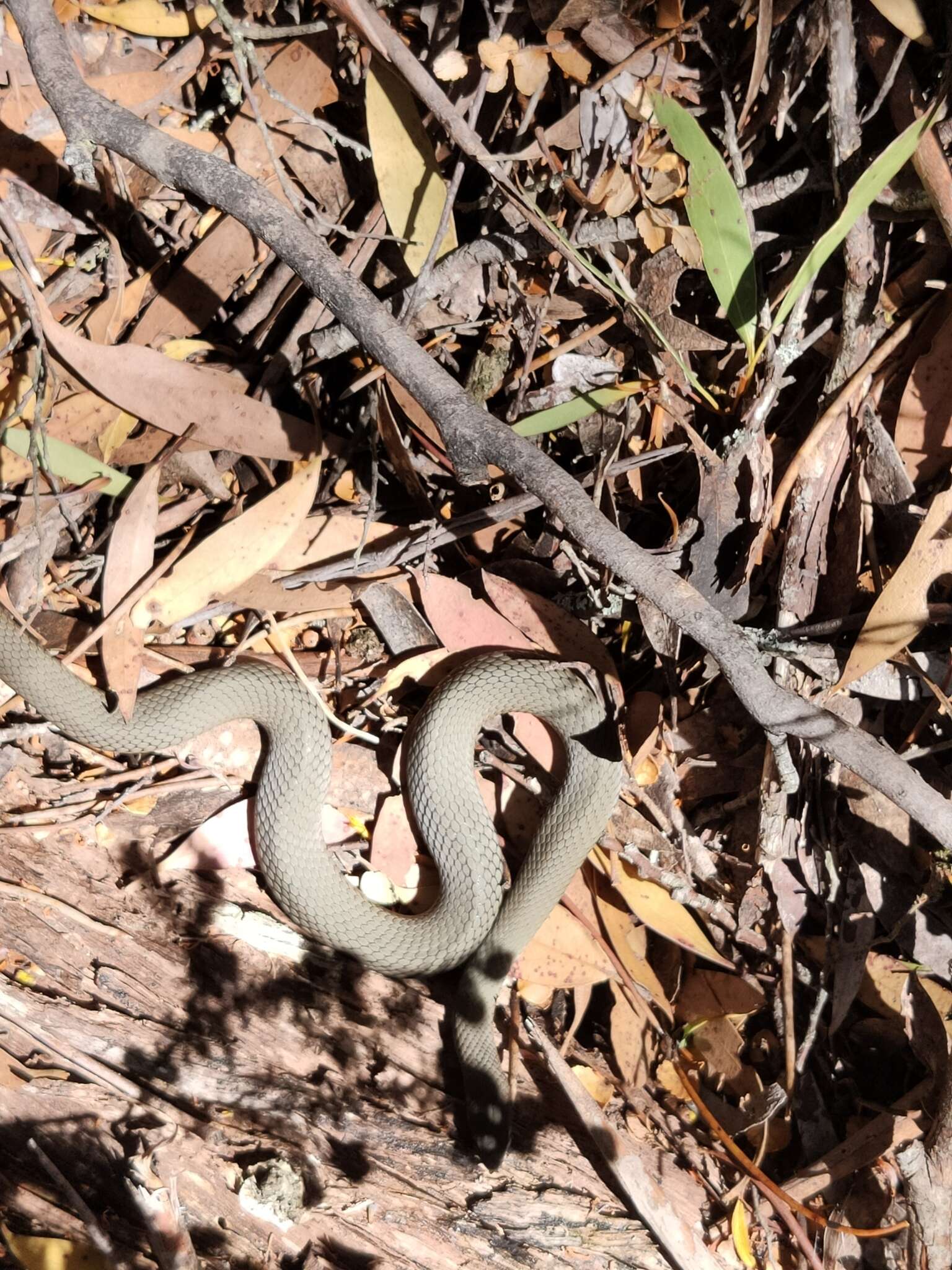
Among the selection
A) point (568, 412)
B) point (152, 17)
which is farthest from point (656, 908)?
point (152, 17)

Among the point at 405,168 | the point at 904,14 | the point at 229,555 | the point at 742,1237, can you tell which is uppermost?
the point at 904,14

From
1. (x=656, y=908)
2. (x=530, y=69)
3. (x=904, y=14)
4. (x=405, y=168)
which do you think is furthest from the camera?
(x=656, y=908)

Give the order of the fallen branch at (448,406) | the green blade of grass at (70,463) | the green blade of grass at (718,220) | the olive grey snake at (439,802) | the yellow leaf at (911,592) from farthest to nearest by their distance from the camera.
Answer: the olive grey snake at (439,802) < the green blade of grass at (70,463) < the yellow leaf at (911,592) < the green blade of grass at (718,220) < the fallen branch at (448,406)

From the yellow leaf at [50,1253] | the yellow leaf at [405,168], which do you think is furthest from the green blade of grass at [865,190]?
the yellow leaf at [50,1253]

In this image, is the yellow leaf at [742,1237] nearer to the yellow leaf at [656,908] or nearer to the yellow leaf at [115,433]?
the yellow leaf at [656,908]

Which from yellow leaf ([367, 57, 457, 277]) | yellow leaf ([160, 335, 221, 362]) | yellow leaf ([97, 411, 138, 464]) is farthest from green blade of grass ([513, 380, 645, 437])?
yellow leaf ([97, 411, 138, 464])

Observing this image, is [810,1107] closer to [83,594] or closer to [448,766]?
[448,766]

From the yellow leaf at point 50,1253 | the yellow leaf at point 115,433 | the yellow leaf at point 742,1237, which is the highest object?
the yellow leaf at point 115,433

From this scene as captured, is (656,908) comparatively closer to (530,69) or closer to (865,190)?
(865,190)

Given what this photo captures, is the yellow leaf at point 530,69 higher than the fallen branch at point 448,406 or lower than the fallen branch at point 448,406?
higher
